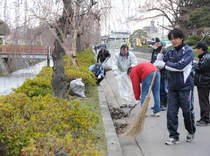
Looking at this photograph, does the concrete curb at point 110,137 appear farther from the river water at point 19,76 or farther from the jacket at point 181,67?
the river water at point 19,76

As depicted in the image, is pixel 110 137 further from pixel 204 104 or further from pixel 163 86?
pixel 163 86

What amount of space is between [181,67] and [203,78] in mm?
1674

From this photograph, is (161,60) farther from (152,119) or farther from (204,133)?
(152,119)

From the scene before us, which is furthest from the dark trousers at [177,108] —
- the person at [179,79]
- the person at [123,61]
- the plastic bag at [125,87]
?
the plastic bag at [125,87]

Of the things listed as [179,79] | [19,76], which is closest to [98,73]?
[19,76]

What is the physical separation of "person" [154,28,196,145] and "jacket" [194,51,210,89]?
4.27 ft

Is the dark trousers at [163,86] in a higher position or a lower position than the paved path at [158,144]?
higher

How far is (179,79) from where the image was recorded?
5258 mm

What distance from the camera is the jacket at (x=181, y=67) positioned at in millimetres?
5164

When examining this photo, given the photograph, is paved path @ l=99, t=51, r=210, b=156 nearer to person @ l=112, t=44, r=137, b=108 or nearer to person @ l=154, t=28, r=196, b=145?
person @ l=154, t=28, r=196, b=145

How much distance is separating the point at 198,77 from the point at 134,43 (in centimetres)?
7357

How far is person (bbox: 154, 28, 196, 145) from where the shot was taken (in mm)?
5195

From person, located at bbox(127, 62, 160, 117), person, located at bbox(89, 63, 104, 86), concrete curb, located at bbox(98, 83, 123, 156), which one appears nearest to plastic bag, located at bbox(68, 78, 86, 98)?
concrete curb, located at bbox(98, 83, 123, 156)

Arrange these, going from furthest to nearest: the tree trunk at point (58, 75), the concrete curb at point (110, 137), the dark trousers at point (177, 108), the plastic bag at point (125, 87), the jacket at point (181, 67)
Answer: the plastic bag at point (125, 87), the tree trunk at point (58, 75), the dark trousers at point (177, 108), the jacket at point (181, 67), the concrete curb at point (110, 137)
